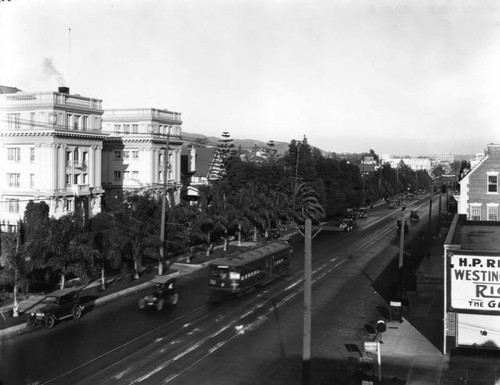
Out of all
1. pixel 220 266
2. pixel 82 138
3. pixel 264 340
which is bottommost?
pixel 264 340

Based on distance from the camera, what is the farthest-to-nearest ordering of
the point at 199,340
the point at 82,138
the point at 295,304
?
1. the point at 82,138
2. the point at 295,304
3. the point at 199,340

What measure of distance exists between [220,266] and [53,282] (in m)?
11.3

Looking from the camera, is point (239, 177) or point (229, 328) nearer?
point (229, 328)

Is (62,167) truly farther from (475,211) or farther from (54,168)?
(475,211)

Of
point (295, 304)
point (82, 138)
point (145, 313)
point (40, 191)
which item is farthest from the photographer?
point (82, 138)

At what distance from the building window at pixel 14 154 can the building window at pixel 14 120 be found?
2.25m

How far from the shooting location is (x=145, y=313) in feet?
104

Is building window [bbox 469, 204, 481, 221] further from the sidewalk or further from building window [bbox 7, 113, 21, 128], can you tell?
building window [bbox 7, 113, 21, 128]

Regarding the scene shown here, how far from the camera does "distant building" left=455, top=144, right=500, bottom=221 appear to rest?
51.7 meters

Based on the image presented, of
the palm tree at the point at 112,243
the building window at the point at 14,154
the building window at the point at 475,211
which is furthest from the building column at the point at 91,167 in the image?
the building window at the point at 475,211

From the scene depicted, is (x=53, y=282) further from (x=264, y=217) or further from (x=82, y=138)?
(x=264, y=217)

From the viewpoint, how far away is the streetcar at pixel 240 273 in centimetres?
3478

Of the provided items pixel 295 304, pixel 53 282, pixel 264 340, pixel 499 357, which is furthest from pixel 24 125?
pixel 499 357

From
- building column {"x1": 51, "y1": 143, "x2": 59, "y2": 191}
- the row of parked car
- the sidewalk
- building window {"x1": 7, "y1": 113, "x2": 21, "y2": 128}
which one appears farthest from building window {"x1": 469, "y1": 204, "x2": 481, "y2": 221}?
building window {"x1": 7, "y1": 113, "x2": 21, "y2": 128}
